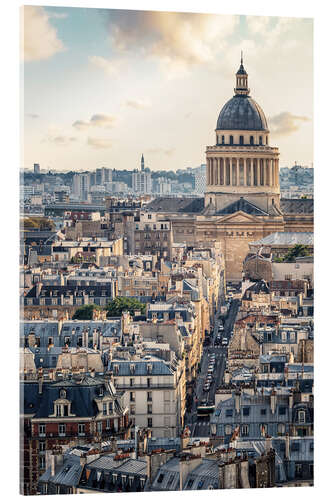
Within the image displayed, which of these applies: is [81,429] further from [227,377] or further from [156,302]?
[156,302]

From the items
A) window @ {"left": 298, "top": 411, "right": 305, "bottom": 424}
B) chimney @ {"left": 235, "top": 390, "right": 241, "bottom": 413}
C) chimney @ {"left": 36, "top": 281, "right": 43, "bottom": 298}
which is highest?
chimney @ {"left": 36, "top": 281, "right": 43, "bottom": 298}

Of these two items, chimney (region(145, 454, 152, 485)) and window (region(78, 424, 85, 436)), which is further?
window (region(78, 424, 85, 436))

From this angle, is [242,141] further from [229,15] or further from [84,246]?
[229,15]

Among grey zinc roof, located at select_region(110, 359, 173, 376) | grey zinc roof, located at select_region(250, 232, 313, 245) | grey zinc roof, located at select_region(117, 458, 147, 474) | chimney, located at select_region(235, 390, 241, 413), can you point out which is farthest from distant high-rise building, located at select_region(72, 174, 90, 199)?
grey zinc roof, located at select_region(117, 458, 147, 474)

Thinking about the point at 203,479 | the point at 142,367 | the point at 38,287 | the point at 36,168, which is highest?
the point at 36,168

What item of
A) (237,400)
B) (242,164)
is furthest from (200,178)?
(237,400)

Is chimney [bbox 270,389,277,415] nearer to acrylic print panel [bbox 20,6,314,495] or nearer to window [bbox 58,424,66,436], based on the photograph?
acrylic print panel [bbox 20,6,314,495]

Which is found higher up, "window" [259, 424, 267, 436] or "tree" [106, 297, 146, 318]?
"tree" [106, 297, 146, 318]
